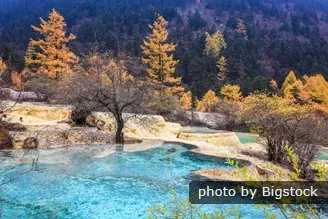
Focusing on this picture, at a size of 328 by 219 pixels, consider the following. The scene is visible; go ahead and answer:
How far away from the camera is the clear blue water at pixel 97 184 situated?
8.34 metres

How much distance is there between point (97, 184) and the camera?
34.1 feet

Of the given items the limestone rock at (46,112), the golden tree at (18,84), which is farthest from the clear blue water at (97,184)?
the limestone rock at (46,112)

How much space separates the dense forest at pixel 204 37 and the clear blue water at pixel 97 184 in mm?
4914

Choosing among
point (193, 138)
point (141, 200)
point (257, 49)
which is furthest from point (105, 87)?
point (257, 49)

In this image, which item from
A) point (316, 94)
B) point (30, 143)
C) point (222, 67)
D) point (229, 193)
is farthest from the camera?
point (222, 67)

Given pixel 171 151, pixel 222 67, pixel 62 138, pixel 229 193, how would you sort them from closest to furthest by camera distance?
1. pixel 229 193
2. pixel 171 151
3. pixel 62 138
4. pixel 222 67

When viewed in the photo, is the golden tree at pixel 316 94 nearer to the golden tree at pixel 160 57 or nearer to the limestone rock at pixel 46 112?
the golden tree at pixel 160 57

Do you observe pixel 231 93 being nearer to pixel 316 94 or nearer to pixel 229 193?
pixel 316 94

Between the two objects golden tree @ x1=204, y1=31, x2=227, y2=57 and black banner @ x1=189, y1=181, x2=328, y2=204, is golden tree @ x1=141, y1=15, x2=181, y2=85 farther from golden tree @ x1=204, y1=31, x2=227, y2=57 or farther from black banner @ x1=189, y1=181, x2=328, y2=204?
golden tree @ x1=204, y1=31, x2=227, y2=57

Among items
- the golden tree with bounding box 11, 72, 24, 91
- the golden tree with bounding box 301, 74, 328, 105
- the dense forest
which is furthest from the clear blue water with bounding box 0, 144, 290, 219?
the golden tree with bounding box 301, 74, 328, 105

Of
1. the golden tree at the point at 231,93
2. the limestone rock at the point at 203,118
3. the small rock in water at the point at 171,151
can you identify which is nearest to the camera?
the small rock in water at the point at 171,151

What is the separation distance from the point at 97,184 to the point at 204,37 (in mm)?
86892

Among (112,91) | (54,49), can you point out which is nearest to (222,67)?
(54,49)

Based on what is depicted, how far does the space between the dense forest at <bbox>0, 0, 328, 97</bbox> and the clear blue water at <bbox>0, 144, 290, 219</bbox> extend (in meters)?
4.91
